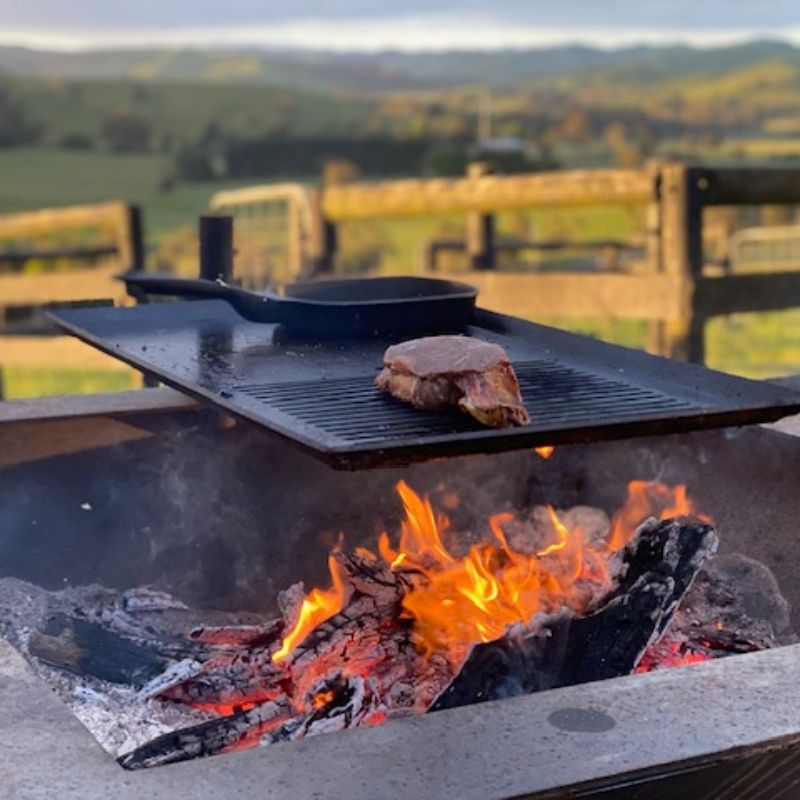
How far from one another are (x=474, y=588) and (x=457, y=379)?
0.92 metres

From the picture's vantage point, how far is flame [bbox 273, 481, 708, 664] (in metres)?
3.01

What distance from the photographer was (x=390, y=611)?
309 cm

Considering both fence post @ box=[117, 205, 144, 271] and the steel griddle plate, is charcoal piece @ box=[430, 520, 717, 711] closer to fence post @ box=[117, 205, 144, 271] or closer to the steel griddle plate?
the steel griddle plate

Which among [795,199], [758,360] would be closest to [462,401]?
[795,199]

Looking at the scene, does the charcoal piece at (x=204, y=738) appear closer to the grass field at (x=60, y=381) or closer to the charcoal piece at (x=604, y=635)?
the charcoal piece at (x=604, y=635)

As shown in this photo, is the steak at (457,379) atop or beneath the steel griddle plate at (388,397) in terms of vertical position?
atop

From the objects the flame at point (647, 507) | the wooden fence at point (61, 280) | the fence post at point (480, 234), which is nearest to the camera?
the flame at point (647, 507)

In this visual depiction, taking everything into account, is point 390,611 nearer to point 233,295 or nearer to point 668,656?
point 668,656

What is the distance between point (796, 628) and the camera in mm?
3393

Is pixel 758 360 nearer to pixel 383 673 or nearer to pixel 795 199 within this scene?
pixel 795 199

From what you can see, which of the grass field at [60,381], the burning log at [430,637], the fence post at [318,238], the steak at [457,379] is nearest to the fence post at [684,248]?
the fence post at [318,238]

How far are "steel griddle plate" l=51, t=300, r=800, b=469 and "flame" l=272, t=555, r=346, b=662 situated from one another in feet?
1.97

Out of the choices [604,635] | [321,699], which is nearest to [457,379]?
[321,699]

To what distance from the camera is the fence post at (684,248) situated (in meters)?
6.89
